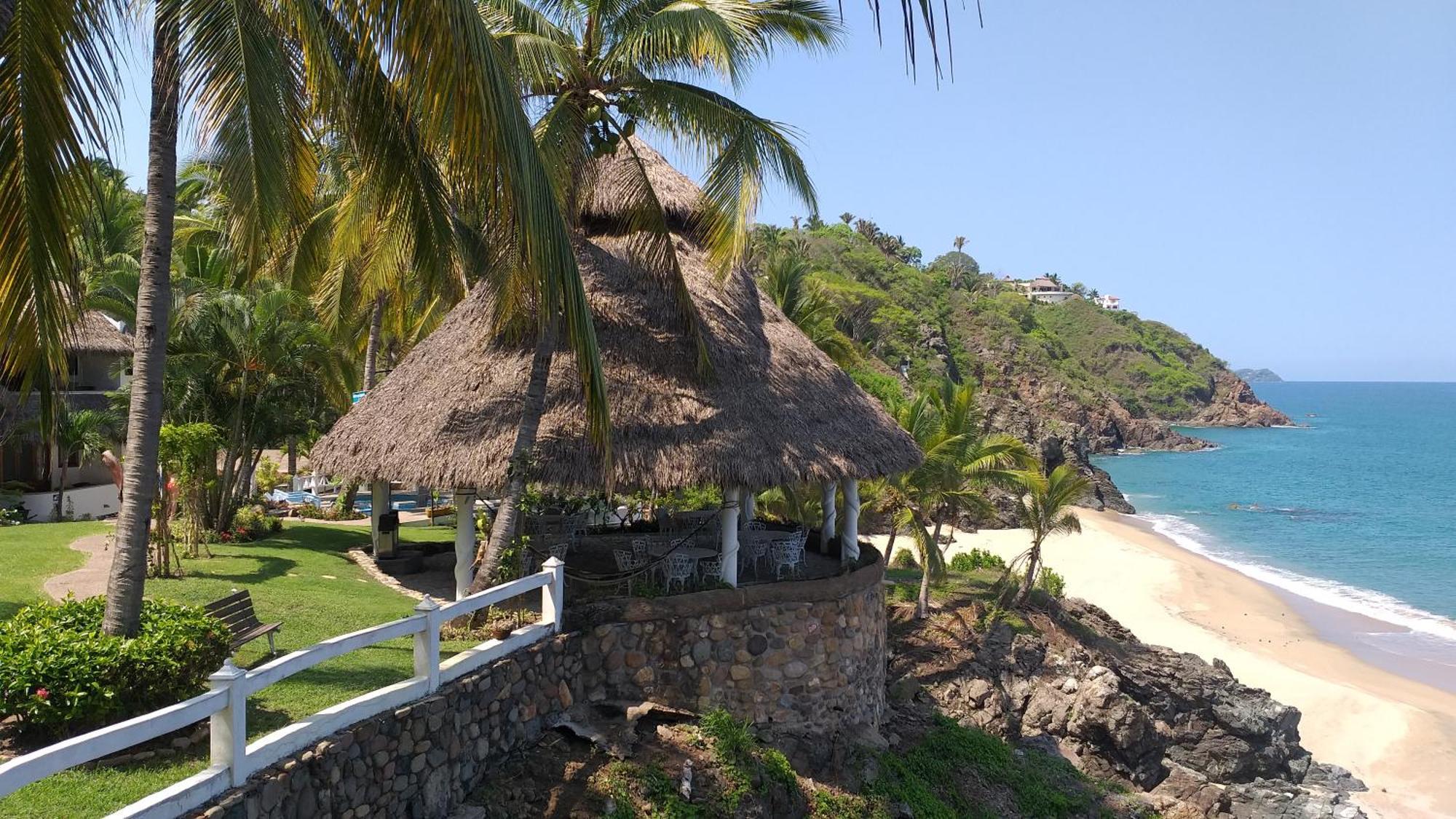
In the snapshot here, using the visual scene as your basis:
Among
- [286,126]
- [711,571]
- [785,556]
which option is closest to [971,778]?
[785,556]

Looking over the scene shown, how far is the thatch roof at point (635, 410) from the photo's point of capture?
10711 millimetres

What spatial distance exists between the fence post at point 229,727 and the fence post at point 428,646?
2077 millimetres

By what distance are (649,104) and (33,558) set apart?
9.90 meters

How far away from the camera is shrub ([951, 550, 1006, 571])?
24.6 m

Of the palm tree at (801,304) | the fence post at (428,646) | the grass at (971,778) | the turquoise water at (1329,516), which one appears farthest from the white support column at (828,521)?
the turquoise water at (1329,516)

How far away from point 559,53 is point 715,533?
7.38 m

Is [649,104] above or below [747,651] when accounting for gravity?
above

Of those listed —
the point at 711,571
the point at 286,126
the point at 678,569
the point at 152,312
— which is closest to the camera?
the point at 152,312

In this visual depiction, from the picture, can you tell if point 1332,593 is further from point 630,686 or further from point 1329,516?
point 630,686

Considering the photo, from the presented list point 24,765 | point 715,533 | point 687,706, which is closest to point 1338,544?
point 715,533

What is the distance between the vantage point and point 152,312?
22.7 feet

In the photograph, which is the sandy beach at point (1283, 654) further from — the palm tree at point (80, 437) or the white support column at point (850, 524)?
the palm tree at point (80, 437)

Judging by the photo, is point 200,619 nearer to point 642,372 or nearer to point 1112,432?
point 642,372

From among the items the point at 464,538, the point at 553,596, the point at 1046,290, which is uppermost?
the point at 1046,290
